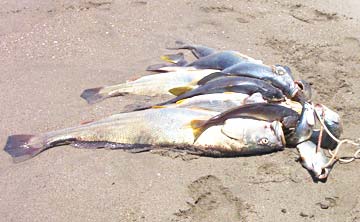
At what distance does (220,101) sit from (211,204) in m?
1.01

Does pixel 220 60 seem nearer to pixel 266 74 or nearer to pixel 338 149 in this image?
pixel 266 74

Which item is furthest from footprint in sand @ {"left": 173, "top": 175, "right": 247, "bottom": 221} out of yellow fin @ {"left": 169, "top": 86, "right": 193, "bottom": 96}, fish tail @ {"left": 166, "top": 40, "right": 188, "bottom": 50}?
fish tail @ {"left": 166, "top": 40, "right": 188, "bottom": 50}

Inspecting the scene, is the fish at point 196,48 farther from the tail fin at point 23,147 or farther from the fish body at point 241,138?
the tail fin at point 23,147

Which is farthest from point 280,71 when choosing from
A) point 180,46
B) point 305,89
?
point 180,46

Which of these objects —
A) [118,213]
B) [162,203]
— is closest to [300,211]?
[162,203]

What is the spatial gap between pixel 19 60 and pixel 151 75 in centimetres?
152

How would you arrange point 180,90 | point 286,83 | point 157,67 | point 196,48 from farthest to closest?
point 196,48, point 157,67, point 180,90, point 286,83

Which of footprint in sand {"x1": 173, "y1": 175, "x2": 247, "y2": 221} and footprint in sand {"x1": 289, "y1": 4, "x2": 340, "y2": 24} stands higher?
footprint in sand {"x1": 289, "y1": 4, "x2": 340, "y2": 24}

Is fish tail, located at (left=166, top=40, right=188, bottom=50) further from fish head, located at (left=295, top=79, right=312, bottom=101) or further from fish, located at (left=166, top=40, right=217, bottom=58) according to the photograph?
fish head, located at (left=295, top=79, right=312, bottom=101)

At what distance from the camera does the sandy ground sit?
3855 millimetres

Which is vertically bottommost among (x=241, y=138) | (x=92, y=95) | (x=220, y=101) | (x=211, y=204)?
(x=211, y=204)

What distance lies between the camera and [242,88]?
4.61 meters

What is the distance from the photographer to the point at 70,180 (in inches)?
161

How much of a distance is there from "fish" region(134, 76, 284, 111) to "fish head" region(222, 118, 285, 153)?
40 centimetres
